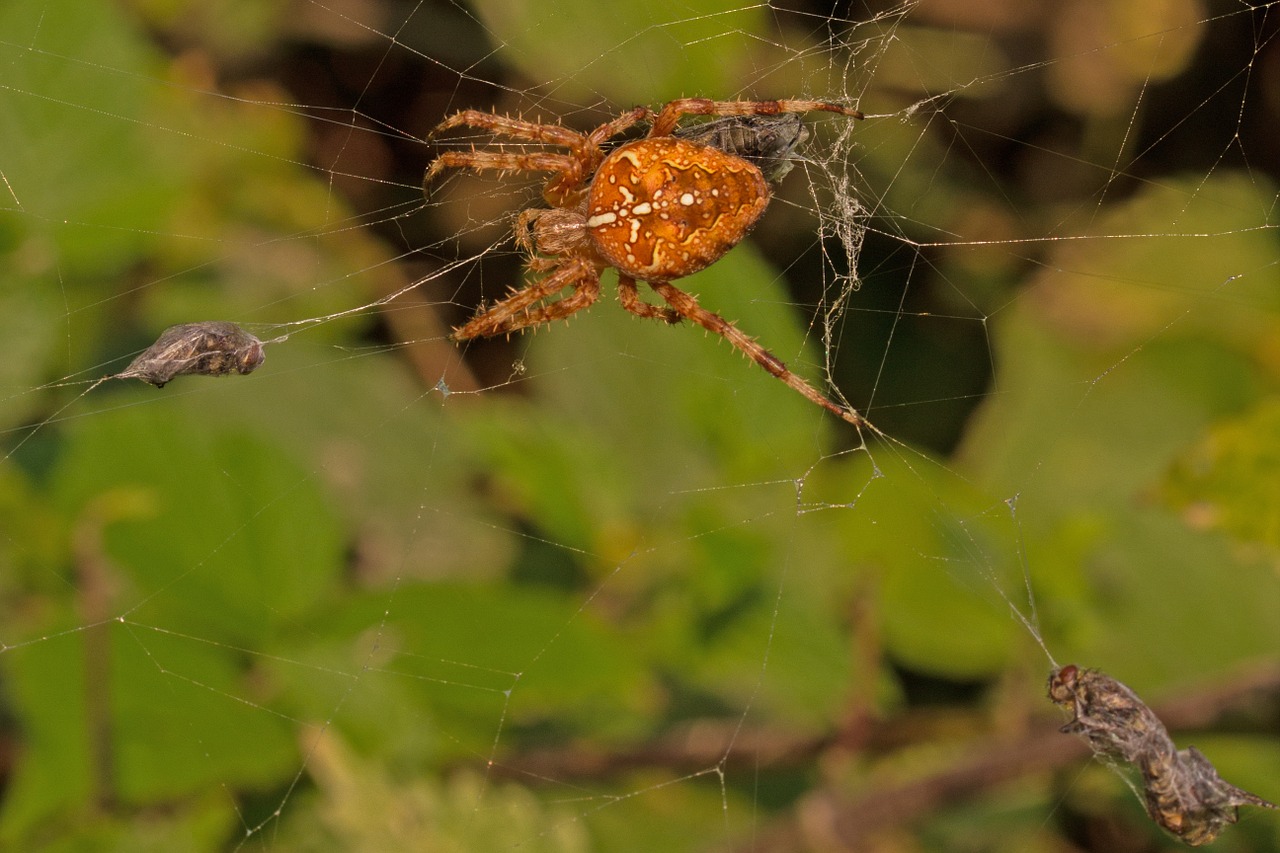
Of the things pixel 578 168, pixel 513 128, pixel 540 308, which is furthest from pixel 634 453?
pixel 513 128

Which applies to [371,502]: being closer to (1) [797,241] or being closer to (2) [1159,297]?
(1) [797,241]

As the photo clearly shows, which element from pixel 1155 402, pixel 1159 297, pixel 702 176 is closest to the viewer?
pixel 702 176

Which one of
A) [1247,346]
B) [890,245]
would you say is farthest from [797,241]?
[1247,346]

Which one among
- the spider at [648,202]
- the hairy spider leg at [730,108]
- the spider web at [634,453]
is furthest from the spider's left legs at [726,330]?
the hairy spider leg at [730,108]

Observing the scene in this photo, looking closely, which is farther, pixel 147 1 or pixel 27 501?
pixel 147 1

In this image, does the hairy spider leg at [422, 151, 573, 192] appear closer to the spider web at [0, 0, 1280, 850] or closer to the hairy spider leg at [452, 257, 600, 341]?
the spider web at [0, 0, 1280, 850]

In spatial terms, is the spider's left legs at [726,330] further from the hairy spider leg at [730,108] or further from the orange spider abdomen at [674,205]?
the hairy spider leg at [730,108]
